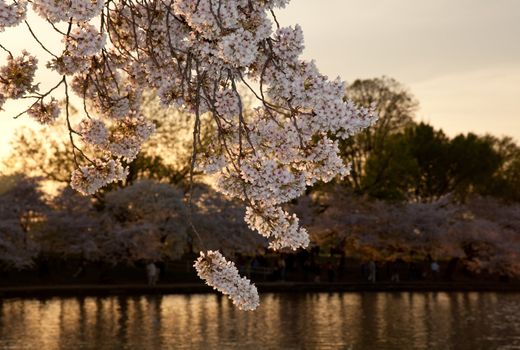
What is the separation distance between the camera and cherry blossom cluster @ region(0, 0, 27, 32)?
18.9ft

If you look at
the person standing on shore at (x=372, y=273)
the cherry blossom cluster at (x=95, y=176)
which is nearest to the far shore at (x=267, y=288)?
the person standing on shore at (x=372, y=273)

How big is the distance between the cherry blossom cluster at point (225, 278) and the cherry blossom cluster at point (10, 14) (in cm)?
187

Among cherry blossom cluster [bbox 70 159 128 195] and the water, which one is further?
the water

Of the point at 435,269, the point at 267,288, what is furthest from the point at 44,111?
the point at 435,269

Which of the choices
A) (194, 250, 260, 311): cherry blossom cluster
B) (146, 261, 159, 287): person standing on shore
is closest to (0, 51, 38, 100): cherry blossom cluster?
(194, 250, 260, 311): cherry blossom cluster

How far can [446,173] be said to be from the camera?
77.9 m

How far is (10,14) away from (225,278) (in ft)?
6.99

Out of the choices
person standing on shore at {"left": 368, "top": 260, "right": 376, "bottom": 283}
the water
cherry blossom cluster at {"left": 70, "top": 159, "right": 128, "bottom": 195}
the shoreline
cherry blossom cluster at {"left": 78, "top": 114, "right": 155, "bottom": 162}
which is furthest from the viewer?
person standing on shore at {"left": 368, "top": 260, "right": 376, "bottom": 283}

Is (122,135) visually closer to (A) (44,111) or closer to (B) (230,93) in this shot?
(A) (44,111)

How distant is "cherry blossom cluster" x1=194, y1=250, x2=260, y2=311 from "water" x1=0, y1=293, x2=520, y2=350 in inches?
776

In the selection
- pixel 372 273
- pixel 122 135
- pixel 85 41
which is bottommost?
pixel 372 273

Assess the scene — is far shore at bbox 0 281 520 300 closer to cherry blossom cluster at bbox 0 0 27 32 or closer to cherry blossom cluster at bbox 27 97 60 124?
cherry blossom cluster at bbox 27 97 60 124

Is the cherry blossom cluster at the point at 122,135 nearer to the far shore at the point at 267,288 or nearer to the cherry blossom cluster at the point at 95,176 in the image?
the cherry blossom cluster at the point at 95,176

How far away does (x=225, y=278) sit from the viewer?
20.3 ft
